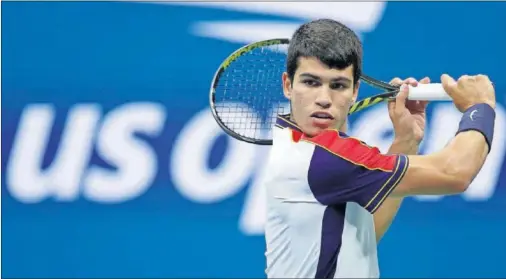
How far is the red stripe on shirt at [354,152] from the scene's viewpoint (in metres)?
2.94

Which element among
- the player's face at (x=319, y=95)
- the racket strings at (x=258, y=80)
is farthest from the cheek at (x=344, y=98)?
the racket strings at (x=258, y=80)

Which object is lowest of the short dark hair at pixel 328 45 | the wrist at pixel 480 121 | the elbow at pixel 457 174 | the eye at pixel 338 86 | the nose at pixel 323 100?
the elbow at pixel 457 174

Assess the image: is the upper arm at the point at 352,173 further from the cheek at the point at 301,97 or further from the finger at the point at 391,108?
the finger at the point at 391,108

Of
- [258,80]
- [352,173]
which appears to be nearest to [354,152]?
[352,173]

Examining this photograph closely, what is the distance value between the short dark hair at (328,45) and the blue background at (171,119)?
279 centimetres

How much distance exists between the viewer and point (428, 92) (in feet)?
10.8

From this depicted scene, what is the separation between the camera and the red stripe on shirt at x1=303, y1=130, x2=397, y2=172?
9.64 feet

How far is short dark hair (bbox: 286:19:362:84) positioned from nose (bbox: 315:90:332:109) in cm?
8

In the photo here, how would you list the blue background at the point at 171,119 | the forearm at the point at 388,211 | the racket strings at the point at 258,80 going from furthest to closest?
the blue background at the point at 171,119, the racket strings at the point at 258,80, the forearm at the point at 388,211

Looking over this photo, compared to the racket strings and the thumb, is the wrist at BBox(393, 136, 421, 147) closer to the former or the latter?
the thumb

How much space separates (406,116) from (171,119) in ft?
8.81

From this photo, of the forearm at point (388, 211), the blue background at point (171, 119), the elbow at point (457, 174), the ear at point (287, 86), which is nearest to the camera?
the elbow at point (457, 174)

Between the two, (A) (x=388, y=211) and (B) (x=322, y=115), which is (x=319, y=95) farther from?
(A) (x=388, y=211)

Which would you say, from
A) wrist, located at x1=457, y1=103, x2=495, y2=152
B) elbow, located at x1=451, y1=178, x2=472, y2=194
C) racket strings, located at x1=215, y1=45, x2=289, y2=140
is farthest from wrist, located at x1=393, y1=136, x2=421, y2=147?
racket strings, located at x1=215, y1=45, x2=289, y2=140
